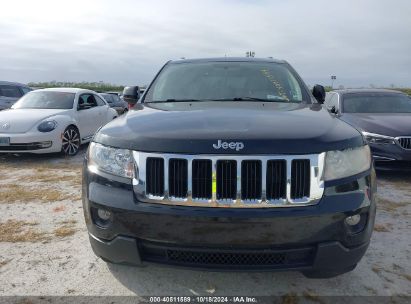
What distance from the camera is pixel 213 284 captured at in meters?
2.71

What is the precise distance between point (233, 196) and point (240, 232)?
203mm

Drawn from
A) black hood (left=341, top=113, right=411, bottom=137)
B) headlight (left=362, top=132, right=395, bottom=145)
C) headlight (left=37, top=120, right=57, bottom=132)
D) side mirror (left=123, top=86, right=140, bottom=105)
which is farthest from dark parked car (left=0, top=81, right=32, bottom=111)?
headlight (left=362, top=132, right=395, bottom=145)

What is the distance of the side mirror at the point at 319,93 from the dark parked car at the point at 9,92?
11802mm

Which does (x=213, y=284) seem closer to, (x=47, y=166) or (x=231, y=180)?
(x=231, y=180)

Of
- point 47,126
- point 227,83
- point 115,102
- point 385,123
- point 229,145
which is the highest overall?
point 227,83

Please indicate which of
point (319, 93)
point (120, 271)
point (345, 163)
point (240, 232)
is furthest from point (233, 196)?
point (319, 93)

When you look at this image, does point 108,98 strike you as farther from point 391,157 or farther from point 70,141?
point 391,157

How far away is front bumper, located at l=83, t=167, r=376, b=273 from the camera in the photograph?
2.18 m

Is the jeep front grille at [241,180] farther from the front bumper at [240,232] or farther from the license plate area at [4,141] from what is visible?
the license plate area at [4,141]

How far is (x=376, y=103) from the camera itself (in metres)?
7.58

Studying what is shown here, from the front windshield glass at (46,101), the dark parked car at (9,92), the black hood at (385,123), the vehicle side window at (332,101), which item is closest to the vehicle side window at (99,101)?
the front windshield glass at (46,101)

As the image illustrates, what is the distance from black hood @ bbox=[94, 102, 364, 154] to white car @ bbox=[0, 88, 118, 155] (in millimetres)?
5302

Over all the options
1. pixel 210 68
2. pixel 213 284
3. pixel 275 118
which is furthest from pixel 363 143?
pixel 210 68

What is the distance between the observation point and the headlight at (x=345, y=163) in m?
2.28
